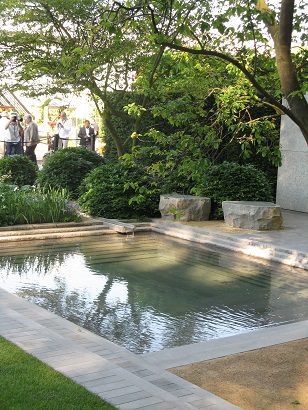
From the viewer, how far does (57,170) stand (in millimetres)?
16266

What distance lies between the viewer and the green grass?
4496 millimetres

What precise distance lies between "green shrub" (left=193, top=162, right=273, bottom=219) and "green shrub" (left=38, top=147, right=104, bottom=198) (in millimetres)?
3291

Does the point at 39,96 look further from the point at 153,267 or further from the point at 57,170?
the point at 153,267

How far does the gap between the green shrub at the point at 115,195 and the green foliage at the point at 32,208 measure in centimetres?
72

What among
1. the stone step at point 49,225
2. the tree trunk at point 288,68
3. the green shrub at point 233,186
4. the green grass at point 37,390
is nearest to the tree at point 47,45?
the green shrub at point 233,186

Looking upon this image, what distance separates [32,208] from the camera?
12984 mm

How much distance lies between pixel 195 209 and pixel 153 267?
3.71 meters

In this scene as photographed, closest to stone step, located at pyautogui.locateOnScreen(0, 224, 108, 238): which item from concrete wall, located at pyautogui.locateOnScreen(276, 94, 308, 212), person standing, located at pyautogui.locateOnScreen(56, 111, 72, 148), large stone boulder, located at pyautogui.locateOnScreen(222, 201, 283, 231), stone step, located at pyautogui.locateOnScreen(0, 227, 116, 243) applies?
stone step, located at pyautogui.locateOnScreen(0, 227, 116, 243)

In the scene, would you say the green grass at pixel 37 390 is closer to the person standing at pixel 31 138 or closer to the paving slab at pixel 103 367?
the paving slab at pixel 103 367


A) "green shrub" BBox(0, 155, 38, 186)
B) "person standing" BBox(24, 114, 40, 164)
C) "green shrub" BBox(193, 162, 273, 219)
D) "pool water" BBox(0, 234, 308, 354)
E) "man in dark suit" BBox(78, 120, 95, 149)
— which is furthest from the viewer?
"man in dark suit" BBox(78, 120, 95, 149)

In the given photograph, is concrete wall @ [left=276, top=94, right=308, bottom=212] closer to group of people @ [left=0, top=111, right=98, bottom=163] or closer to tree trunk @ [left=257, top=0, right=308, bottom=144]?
group of people @ [left=0, top=111, right=98, bottom=163]

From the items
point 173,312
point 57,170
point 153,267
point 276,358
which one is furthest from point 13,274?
point 57,170

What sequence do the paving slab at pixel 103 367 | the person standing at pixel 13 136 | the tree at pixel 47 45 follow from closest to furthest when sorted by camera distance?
the paving slab at pixel 103 367
the tree at pixel 47 45
the person standing at pixel 13 136

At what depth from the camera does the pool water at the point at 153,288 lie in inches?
297
